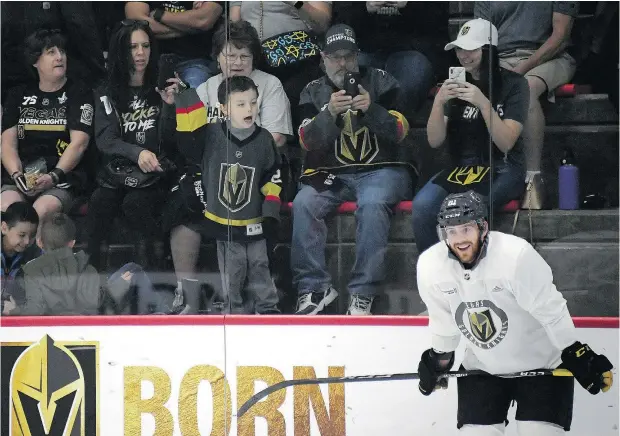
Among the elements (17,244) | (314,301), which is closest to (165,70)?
(17,244)

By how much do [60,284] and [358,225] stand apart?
1.07 m

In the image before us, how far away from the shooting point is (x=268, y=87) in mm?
3924

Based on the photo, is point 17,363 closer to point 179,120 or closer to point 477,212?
point 179,120

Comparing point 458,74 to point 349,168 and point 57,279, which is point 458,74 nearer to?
point 349,168

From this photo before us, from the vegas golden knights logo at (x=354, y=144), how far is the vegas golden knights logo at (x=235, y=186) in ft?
1.04

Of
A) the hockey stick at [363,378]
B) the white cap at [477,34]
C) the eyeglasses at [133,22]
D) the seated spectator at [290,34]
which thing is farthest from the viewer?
the eyeglasses at [133,22]

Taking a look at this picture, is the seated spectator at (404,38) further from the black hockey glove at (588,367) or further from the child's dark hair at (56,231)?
the child's dark hair at (56,231)

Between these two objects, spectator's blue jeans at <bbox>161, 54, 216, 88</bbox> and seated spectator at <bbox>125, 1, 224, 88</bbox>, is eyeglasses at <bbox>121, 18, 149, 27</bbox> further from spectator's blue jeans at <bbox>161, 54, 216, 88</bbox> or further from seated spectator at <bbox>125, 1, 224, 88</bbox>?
spectator's blue jeans at <bbox>161, 54, 216, 88</bbox>

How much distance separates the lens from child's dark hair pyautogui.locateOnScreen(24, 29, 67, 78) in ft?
13.3

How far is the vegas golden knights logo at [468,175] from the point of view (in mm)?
3795

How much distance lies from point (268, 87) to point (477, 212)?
87 cm

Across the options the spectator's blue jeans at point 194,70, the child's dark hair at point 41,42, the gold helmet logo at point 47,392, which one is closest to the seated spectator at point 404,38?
the spectator's blue jeans at point 194,70

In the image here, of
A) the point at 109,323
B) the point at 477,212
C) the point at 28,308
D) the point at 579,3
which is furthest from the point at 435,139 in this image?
the point at 28,308

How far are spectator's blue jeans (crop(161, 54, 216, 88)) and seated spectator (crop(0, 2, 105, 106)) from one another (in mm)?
289
